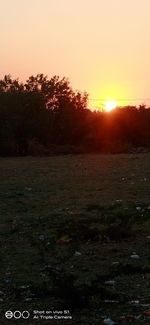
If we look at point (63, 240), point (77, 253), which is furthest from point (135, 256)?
point (63, 240)

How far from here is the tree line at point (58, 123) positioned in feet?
161

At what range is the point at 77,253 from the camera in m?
9.32

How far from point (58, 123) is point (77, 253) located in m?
44.8

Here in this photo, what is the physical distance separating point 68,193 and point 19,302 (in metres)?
9.86

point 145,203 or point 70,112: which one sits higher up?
point 70,112

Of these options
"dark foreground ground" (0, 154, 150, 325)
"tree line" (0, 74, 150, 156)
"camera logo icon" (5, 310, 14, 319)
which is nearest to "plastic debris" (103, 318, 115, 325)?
"dark foreground ground" (0, 154, 150, 325)

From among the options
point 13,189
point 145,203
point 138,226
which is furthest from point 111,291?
point 13,189

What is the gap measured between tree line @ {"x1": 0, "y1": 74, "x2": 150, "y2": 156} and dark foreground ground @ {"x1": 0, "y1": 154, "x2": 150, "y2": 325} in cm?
3174

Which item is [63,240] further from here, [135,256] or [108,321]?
[108,321]

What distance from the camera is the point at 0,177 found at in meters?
Answer: 22.2

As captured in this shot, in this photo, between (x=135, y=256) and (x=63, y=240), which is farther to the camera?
(x=63, y=240)

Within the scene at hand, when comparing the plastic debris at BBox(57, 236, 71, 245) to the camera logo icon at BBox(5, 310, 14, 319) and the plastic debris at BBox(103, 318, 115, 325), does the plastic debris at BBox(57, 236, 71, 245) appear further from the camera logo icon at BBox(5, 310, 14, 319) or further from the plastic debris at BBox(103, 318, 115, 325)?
the plastic debris at BBox(103, 318, 115, 325)

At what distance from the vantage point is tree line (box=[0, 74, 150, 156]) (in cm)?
4903

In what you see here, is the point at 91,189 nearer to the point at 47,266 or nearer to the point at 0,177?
the point at 0,177
